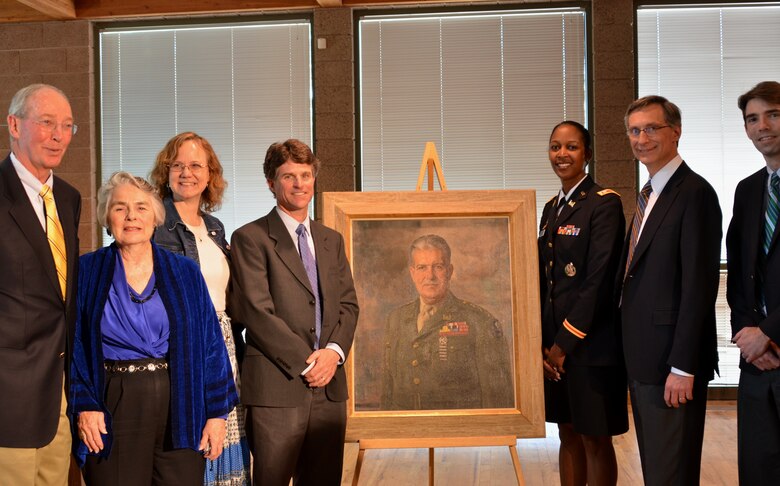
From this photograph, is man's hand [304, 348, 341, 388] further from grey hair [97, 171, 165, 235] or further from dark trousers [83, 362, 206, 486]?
grey hair [97, 171, 165, 235]

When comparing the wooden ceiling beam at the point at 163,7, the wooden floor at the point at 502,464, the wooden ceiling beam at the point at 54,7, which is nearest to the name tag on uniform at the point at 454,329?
the wooden floor at the point at 502,464

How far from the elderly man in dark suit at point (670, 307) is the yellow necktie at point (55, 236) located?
199 cm

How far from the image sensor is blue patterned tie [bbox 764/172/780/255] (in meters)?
2.57

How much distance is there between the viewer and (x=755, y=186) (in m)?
2.68

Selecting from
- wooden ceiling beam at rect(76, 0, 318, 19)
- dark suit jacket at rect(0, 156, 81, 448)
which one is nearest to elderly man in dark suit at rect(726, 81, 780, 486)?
dark suit jacket at rect(0, 156, 81, 448)

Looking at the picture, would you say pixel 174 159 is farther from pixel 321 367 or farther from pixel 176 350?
pixel 321 367

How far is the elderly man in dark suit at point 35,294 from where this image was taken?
225cm

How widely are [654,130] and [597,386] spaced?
106 centimetres

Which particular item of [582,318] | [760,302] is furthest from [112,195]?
[760,302]

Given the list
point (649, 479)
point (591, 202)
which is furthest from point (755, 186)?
point (649, 479)

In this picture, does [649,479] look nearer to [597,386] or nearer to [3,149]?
[597,386]

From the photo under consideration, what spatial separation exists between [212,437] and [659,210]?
1778 millimetres

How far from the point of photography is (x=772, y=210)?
258cm

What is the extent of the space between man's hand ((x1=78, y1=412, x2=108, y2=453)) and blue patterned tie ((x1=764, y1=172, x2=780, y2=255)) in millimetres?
2270
